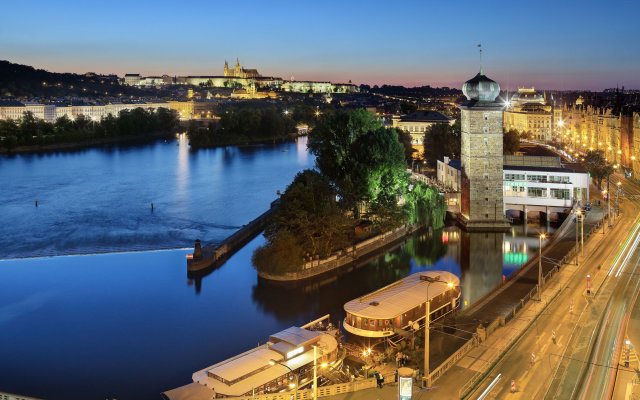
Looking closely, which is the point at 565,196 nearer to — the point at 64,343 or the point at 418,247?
the point at 418,247

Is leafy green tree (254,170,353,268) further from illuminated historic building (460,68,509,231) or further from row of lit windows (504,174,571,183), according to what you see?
row of lit windows (504,174,571,183)

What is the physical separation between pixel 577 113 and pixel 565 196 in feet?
118

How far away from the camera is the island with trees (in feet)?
80.0

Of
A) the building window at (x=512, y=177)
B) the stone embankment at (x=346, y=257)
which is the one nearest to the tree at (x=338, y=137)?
the stone embankment at (x=346, y=257)

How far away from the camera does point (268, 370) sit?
14023 millimetres

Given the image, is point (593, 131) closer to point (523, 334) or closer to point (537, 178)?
point (537, 178)

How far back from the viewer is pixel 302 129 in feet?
340

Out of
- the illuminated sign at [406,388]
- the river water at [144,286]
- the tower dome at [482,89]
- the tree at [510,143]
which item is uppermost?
the tower dome at [482,89]

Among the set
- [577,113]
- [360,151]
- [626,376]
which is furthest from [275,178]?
[626,376]

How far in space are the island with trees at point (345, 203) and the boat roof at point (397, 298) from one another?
5504 millimetres

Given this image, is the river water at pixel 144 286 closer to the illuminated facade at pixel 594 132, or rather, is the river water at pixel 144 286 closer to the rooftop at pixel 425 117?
the illuminated facade at pixel 594 132

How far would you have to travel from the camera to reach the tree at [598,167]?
3765cm

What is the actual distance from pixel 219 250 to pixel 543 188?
1737cm

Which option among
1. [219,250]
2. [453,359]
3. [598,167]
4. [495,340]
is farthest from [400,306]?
[598,167]
